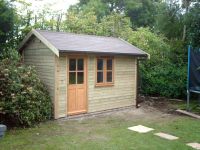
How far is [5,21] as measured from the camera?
388 inches

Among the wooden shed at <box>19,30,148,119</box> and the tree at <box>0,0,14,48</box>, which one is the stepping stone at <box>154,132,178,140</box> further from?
the tree at <box>0,0,14,48</box>

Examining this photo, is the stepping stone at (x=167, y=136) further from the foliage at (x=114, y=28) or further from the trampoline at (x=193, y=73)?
the foliage at (x=114, y=28)

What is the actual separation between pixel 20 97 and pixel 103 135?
2641 mm

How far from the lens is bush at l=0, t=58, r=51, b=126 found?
7.96 metres

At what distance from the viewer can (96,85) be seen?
1027 cm

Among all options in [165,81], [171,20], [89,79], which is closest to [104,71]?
[89,79]

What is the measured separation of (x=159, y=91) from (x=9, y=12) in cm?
794

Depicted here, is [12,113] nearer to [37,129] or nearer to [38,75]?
[37,129]

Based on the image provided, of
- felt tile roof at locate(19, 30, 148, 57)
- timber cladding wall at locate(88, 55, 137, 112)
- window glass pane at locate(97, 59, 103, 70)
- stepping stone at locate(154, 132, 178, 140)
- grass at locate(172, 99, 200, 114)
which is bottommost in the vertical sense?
grass at locate(172, 99, 200, 114)

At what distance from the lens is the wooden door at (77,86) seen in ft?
31.4

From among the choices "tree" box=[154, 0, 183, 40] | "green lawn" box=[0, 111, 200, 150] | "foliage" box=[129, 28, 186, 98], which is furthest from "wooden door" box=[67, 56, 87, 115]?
"tree" box=[154, 0, 183, 40]

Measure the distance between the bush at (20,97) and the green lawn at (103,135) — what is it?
38 cm

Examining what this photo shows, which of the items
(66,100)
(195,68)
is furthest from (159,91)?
(66,100)

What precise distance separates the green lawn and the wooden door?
2.34ft
